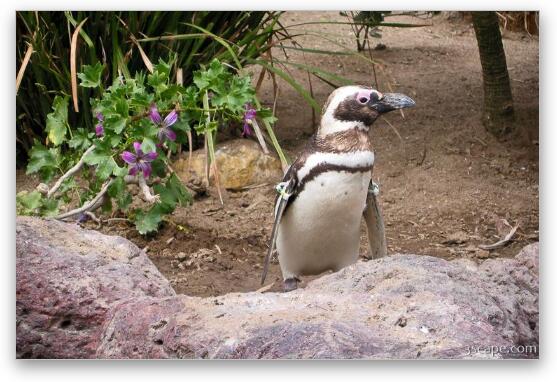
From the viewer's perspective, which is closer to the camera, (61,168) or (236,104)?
(236,104)

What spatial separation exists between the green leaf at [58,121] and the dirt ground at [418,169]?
0.85ft

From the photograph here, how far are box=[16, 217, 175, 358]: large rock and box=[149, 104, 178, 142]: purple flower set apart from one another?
0.58 metres

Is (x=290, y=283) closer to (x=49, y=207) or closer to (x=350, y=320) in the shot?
(x=49, y=207)

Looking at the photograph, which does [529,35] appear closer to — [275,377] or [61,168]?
[275,377]

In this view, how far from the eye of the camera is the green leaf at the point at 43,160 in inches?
130

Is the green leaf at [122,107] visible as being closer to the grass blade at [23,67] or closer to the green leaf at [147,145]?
the green leaf at [147,145]

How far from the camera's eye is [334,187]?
2.92 meters

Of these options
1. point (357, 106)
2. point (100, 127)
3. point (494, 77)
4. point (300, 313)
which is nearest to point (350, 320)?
point (300, 313)

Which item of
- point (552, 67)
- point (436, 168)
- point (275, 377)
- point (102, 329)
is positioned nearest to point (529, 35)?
point (552, 67)

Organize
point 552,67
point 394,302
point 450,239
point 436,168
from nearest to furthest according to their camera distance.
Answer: point 394,302 → point 552,67 → point 450,239 → point 436,168

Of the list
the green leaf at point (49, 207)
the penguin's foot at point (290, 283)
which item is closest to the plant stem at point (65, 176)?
the green leaf at point (49, 207)

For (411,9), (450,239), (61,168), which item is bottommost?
(450,239)

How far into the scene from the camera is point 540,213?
290 centimetres

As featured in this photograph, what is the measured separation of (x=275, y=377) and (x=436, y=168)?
140 centimetres
